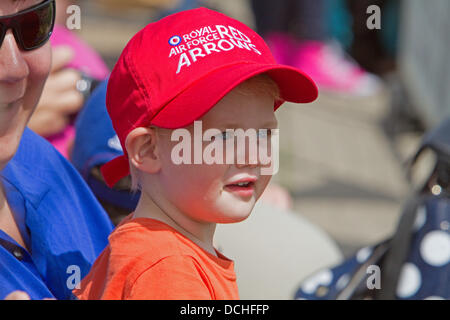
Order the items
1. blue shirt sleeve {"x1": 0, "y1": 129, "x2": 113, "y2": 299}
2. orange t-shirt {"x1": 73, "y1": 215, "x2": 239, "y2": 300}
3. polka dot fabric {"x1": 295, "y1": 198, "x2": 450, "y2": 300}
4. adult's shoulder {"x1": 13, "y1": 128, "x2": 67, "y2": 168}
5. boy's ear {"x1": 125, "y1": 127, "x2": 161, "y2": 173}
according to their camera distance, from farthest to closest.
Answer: polka dot fabric {"x1": 295, "y1": 198, "x2": 450, "y2": 300} → adult's shoulder {"x1": 13, "y1": 128, "x2": 67, "y2": 168} → blue shirt sleeve {"x1": 0, "y1": 129, "x2": 113, "y2": 299} → boy's ear {"x1": 125, "y1": 127, "x2": 161, "y2": 173} → orange t-shirt {"x1": 73, "y1": 215, "x2": 239, "y2": 300}

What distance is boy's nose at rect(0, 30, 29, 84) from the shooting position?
3.51 feet

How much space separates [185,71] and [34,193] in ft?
1.31

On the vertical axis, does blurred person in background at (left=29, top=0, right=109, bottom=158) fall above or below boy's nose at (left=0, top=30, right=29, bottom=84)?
below

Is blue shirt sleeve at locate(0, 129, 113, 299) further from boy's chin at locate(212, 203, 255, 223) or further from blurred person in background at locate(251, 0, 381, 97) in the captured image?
blurred person in background at locate(251, 0, 381, 97)

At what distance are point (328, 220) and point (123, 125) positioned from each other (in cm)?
310

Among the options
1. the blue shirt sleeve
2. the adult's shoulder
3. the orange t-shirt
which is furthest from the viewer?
the adult's shoulder

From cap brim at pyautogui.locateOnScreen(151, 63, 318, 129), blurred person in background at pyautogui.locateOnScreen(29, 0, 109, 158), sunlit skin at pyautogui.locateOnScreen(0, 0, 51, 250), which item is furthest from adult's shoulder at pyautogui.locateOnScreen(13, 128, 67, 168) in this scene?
blurred person in background at pyautogui.locateOnScreen(29, 0, 109, 158)

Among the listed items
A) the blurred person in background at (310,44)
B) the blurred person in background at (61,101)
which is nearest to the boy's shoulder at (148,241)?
the blurred person in background at (61,101)

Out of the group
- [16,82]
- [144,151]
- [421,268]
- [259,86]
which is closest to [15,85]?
[16,82]

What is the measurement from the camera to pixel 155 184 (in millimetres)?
1090

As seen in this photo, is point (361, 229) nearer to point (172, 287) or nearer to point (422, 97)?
point (422, 97)

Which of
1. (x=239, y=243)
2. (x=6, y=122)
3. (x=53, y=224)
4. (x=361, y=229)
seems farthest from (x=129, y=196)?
(x=361, y=229)

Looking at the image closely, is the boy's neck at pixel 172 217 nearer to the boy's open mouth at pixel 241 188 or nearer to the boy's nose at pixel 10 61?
the boy's open mouth at pixel 241 188

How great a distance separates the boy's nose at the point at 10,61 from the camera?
1.07m
